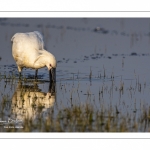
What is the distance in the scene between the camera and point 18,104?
33.9 feet

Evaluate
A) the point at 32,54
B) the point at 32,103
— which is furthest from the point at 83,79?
the point at 32,103

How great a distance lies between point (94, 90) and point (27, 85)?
64.7 inches

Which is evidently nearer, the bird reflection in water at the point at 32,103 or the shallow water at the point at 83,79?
the shallow water at the point at 83,79

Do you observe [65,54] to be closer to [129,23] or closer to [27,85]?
[27,85]

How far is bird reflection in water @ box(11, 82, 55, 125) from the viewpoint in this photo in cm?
947

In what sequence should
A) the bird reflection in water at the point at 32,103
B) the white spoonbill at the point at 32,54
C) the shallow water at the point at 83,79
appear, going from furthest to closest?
the white spoonbill at the point at 32,54 < the bird reflection in water at the point at 32,103 < the shallow water at the point at 83,79

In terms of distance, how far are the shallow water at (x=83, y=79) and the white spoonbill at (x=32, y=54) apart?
1.11ft

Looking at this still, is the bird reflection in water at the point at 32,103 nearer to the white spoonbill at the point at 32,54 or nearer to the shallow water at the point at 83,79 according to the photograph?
the shallow water at the point at 83,79

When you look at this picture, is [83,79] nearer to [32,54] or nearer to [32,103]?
[32,54]

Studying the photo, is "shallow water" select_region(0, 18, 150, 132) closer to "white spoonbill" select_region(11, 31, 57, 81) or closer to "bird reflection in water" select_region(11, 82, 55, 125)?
"bird reflection in water" select_region(11, 82, 55, 125)

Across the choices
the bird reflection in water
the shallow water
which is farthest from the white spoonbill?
the bird reflection in water

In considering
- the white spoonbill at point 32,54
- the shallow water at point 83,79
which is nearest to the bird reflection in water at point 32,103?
the shallow water at point 83,79

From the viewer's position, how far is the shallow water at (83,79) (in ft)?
30.5
